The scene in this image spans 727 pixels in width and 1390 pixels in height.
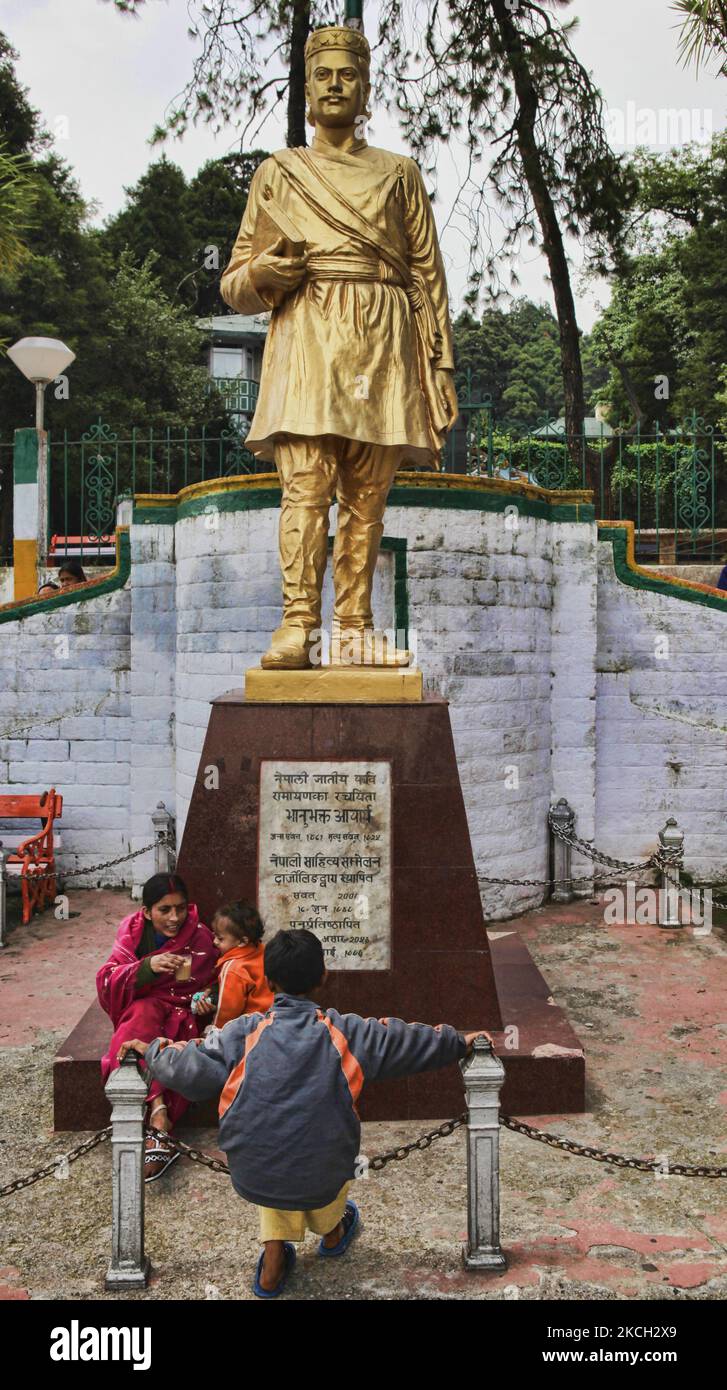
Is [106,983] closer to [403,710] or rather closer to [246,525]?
[403,710]

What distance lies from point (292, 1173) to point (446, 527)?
213 inches

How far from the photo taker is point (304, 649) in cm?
489

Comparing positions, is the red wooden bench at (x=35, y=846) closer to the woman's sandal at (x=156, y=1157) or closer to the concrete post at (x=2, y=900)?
the concrete post at (x=2, y=900)

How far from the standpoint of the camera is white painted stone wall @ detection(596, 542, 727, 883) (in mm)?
8727

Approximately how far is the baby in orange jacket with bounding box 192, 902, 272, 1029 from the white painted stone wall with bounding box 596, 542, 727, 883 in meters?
5.17

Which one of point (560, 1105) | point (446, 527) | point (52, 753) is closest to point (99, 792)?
point (52, 753)

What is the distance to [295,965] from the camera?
3133 millimetres

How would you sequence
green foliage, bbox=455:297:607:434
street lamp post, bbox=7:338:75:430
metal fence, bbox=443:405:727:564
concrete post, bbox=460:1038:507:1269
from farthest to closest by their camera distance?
green foliage, bbox=455:297:607:434 < street lamp post, bbox=7:338:75:430 < metal fence, bbox=443:405:727:564 < concrete post, bbox=460:1038:507:1269

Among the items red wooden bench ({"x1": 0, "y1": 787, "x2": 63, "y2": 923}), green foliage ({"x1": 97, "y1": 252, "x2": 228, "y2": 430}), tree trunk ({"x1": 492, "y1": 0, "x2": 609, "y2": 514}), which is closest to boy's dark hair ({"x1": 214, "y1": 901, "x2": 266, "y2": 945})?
red wooden bench ({"x1": 0, "y1": 787, "x2": 63, "y2": 923})

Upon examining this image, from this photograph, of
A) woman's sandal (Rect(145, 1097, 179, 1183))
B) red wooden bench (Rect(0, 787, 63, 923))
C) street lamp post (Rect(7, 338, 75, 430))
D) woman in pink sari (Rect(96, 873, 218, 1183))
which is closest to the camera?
woman's sandal (Rect(145, 1097, 179, 1183))

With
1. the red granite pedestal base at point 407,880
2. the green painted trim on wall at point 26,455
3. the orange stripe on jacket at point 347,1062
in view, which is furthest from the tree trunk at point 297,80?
the orange stripe on jacket at point 347,1062

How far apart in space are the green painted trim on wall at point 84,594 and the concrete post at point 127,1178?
5994 millimetres

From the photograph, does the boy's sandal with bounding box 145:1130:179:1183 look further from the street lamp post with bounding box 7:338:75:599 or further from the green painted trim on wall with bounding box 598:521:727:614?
the street lamp post with bounding box 7:338:75:599

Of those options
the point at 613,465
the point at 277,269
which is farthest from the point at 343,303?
the point at 613,465
